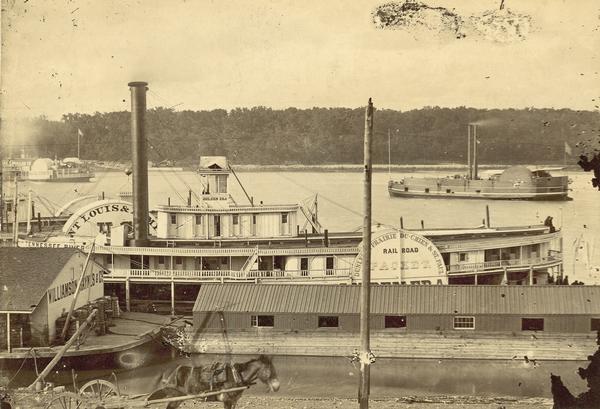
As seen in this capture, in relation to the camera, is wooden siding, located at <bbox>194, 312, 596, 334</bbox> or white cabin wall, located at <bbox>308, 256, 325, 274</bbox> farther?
white cabin wall, located at <bbox>308, 256, 325, 274</bbox>

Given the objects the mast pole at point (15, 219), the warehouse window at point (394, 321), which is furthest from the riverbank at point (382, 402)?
the mast pole at point (15, 219)

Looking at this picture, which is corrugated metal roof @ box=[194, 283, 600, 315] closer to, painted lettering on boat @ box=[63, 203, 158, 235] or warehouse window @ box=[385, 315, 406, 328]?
warehouse window @ box=[385, 315, 406, 328]

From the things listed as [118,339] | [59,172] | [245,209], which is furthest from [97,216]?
[59,172]

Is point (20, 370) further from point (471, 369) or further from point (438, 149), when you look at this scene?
point (438, 149)

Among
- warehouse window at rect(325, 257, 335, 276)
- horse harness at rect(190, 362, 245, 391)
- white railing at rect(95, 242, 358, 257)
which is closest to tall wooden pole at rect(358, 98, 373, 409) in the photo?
horse harness at rect(190, 362, 245, 391)

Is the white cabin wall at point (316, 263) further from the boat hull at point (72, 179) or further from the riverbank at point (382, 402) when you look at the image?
the boat hull at point (72, 179)

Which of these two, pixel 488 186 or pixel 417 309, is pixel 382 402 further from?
pixel 488 186

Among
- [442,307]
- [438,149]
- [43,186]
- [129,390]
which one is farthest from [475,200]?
[129,390]
